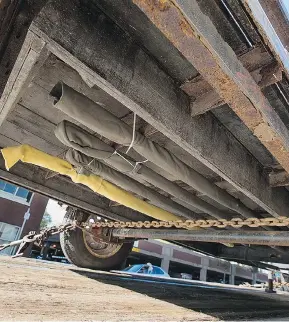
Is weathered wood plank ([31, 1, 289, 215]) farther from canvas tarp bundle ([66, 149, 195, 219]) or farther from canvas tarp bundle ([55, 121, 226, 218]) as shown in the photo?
canvas tarp bundle ([66, 149, 195, 219])

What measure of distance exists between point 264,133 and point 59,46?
1.38m

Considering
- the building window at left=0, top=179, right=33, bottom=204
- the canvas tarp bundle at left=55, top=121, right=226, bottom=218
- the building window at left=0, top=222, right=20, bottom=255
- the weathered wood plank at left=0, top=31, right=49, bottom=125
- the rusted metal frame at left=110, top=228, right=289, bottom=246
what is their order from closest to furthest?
the weathered wood plank at left=0, top=31, right=49, bottom=125, the canvas tarp bundle at left=55, top=121, right=226, bottom=218, the rusted metal frame at left=110, top=228, right=289, bottom=246, the building window at left=0, top=222, right=20, bottom=255, the building window at left=0, top=179, right=33, bottom=204

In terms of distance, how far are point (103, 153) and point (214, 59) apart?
5.43ft

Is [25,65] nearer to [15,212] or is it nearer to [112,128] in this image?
[112,128]

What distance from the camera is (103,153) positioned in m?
2.70

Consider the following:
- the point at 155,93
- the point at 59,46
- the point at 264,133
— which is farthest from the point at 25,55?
the point at 264,133

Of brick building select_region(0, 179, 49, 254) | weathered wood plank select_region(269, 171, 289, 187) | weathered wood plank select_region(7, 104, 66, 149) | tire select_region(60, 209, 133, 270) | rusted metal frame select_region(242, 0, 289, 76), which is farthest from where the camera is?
brick building select_region(0, 179, 49, 254)

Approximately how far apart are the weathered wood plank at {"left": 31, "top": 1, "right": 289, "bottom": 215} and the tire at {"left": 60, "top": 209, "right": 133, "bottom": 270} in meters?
3.22

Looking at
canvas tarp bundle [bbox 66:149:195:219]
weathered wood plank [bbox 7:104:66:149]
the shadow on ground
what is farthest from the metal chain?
weathered wood plank [bbox 7:104:66:149]

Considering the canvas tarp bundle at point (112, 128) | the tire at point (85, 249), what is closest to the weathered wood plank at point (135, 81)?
the canvas tarp bundle at point (112, 128)

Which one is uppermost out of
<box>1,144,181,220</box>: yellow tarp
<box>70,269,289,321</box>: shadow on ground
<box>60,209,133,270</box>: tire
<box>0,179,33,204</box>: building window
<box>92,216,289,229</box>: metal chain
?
<box>0,179,33,204</box>: building window

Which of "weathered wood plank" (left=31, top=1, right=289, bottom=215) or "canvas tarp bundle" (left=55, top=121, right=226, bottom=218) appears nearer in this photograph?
"weathered wood plank" (left=31, top=1, right=289, bottom=215)

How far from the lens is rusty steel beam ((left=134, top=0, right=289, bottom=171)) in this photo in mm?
1096

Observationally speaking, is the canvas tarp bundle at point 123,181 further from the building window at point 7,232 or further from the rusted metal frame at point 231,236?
the building window at point 7,232
